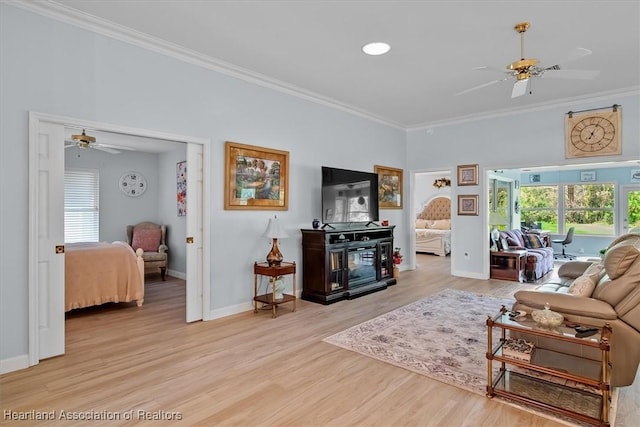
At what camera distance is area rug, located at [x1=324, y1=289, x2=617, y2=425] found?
2791 millimetres

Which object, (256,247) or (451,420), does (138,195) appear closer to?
(256,247)

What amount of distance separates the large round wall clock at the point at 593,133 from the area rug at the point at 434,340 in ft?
9.36

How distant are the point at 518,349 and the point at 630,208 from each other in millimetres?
9428

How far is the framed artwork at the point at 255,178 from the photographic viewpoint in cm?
424

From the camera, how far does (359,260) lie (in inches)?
212

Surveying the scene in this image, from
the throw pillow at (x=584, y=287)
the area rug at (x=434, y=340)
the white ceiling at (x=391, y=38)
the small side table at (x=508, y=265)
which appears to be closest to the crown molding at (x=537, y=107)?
the white ceiling at (x=391, y=38)

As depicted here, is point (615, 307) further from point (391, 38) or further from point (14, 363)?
point (14, 363)

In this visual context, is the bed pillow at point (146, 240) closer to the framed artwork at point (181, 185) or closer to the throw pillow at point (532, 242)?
the framed artwork at point (181, 185)

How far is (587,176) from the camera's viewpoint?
31.2ft

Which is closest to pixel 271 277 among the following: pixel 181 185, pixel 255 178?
pixel 255 178

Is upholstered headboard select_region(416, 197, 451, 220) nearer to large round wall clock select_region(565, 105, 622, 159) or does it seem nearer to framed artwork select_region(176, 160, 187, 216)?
large round wall clock select_region(565, 105, 622, 159)

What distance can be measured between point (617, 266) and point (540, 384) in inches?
41.4

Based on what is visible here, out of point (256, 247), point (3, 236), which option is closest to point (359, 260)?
point (256, 247)

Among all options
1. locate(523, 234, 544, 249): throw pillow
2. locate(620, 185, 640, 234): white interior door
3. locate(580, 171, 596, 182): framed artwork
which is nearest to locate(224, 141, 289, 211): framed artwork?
locate(523, 234, 544, 249): throw pillow
